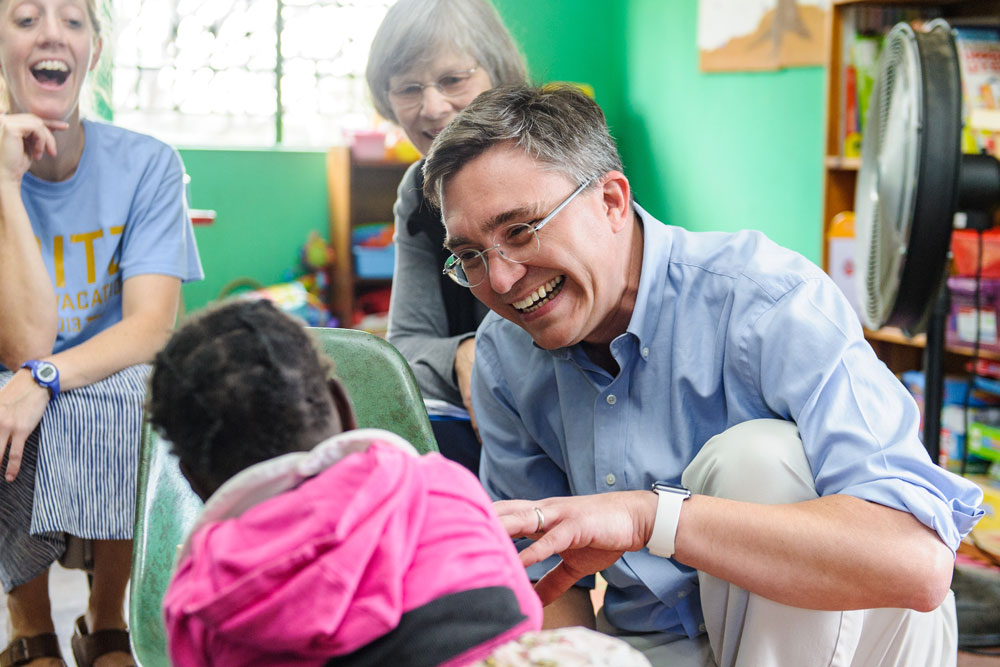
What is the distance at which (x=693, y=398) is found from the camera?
119 cm

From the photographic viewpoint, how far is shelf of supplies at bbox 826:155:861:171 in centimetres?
285

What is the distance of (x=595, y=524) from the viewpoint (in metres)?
0.96

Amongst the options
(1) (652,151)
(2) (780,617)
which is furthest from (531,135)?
(1) (652,151)

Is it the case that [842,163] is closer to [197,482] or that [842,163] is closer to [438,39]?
[438,39]

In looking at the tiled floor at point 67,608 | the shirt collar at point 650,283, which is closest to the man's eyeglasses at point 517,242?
the shirt collar at point 650,283

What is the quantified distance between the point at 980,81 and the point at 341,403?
8.16ft

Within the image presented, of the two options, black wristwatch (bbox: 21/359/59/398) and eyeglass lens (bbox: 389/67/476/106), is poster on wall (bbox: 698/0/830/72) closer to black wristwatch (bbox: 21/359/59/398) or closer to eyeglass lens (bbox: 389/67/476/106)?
eyeglass lens (bbox: 389/67/476/106)

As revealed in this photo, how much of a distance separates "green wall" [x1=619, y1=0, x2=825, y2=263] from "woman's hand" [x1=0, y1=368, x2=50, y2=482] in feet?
9.42

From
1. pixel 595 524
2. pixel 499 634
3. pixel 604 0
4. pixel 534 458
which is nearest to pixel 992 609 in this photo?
pixel 534 458

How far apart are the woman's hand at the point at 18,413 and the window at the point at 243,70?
12.6 ft

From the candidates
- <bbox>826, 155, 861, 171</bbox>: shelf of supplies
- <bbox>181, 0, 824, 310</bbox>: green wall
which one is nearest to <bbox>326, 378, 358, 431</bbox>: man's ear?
<bbox>826, 155, 861, 171</bbox>: shelf of supplies

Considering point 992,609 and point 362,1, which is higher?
point 362,1

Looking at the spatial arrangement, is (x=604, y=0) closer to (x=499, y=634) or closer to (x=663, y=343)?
(x=663, y=343)

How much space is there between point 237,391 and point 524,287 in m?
0.55
